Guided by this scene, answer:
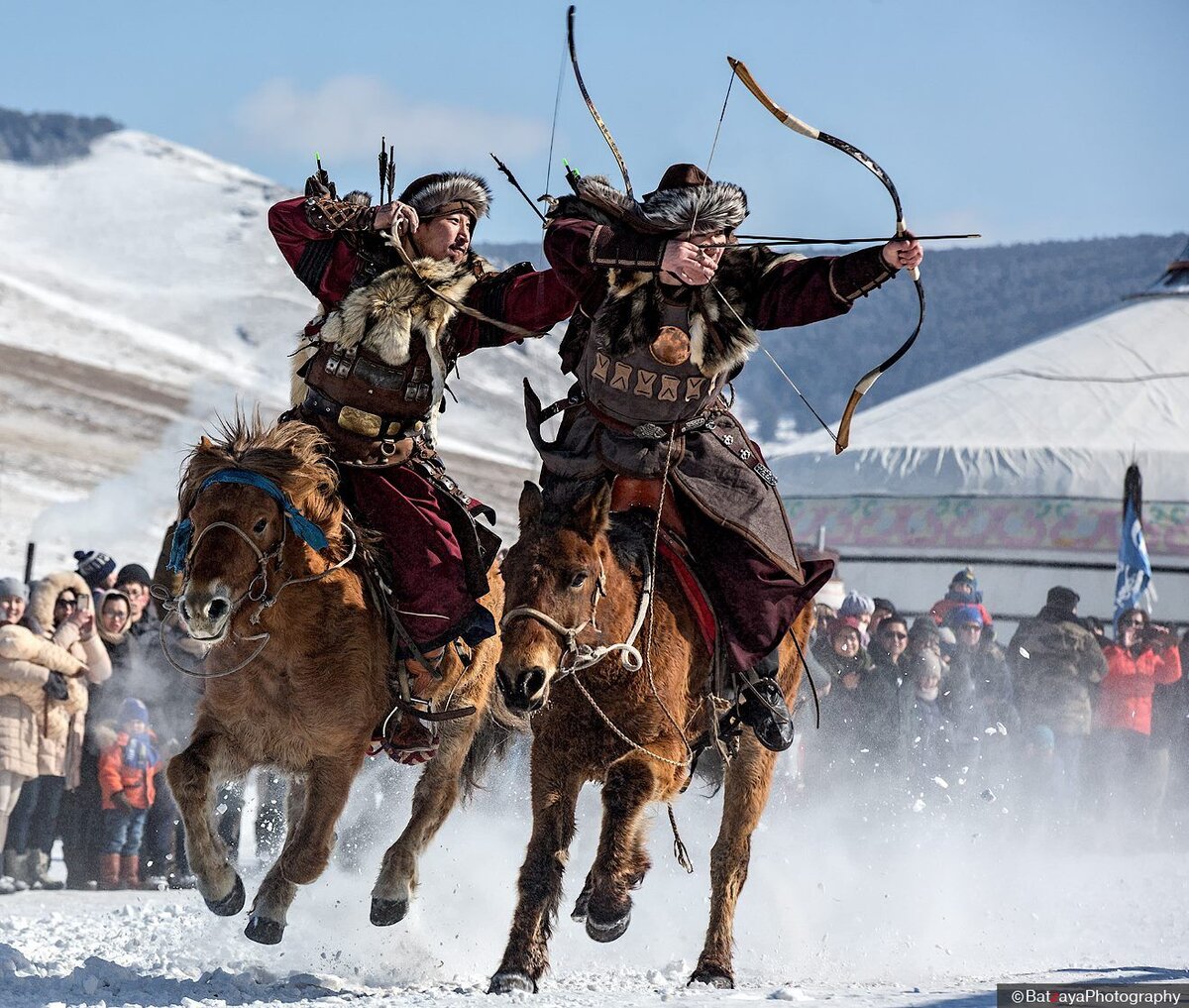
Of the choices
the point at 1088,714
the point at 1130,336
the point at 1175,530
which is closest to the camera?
the point at 1088,714

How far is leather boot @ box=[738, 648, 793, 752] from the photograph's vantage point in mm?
6781

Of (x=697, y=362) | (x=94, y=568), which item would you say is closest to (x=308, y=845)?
(x=697, y=362)

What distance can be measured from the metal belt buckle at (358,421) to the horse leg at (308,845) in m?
1.20

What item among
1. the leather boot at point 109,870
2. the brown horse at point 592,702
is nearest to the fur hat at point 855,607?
the leather boot at point 109,870

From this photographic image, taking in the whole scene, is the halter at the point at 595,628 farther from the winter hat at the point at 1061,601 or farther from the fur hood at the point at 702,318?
the winter hat at the point at 1061,601

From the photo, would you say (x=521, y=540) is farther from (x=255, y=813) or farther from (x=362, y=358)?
(x=255, y=813)

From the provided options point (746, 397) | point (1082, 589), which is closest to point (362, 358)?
point (1082, 589)

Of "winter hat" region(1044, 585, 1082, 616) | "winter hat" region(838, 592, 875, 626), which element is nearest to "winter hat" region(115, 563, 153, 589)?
"winter hat" region(838, 592, 875, 626)

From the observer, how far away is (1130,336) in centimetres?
2575

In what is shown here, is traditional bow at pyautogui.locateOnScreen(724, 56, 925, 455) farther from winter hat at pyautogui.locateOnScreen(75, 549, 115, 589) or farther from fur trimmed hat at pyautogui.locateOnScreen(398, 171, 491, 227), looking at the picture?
winter hat at pyautogui.locateOnScreen(75, 549, 115, 589)

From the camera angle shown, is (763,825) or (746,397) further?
(746,397)

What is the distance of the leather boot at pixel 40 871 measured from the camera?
364 inches

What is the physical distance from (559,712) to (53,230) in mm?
56595

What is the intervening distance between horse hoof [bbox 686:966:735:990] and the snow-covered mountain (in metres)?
16.2
